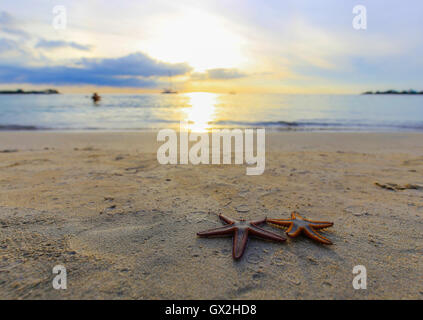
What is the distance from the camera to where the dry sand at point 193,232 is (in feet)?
6.46

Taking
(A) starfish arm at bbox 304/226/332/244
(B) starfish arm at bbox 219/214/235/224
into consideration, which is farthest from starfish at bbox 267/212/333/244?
(B) starfish arm at bbox 219/214/235/224

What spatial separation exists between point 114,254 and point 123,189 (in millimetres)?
1677

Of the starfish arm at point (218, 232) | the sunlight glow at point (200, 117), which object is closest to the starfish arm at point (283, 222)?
the starfish arm at point (218, 232)

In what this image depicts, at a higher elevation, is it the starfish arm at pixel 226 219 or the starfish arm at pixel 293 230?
the starfish arm at pixel 226 219

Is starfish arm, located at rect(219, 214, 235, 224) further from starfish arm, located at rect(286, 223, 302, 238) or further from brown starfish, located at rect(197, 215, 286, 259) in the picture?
starfish arm, located at rect(286, 223, 302, 238)

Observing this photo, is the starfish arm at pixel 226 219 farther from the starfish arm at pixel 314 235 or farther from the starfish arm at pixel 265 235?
the starfish arm at pixel 314 235

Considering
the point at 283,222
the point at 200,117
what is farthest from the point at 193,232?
the point at 200,117

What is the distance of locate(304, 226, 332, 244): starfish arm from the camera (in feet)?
8.07

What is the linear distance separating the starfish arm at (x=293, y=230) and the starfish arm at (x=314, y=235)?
0.08 metres

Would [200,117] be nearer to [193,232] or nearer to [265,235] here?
[193,232]

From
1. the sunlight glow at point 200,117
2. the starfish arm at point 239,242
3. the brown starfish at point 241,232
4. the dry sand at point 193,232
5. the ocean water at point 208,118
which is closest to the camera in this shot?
the dry sand at point 193,232

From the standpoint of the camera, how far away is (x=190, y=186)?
403 centimetres

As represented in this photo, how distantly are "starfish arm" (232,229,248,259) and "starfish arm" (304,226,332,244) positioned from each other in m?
0.64
